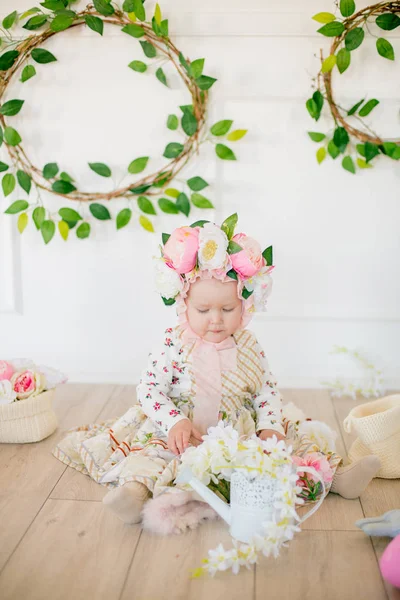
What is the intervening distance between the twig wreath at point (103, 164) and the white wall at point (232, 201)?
0.17 feet

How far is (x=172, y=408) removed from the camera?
208 centimetres

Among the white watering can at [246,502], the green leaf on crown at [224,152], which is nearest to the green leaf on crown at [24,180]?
the green leaf on crown at [224,152]

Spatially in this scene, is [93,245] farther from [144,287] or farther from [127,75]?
[127,75]

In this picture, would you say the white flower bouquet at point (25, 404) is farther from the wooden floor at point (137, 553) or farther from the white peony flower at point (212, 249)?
the white peony flower at point (212, 249)

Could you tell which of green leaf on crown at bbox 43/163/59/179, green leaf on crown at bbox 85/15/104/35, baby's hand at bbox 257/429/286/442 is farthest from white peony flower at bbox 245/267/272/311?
green leaf on crown at bbox 85/15/104/35

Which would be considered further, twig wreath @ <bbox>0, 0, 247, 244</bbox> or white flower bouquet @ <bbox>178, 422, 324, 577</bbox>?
twig wreath @ <bbox>0, 0, 247, 244</bbox>

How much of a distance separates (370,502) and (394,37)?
1.84 metres

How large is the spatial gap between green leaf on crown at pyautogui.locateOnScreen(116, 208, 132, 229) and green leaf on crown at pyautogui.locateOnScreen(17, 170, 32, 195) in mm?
394

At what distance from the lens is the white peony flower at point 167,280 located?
206 centimetres

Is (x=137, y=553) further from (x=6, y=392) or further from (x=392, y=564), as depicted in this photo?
(x=6, y=392)

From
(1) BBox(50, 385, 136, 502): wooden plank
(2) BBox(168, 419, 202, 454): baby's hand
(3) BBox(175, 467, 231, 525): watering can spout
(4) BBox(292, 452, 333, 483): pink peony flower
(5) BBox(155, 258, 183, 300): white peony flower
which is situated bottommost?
(1) BBox(50, 385, 136, 502): wooden plank

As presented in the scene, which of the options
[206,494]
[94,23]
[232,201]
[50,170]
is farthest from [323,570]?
[94,23]

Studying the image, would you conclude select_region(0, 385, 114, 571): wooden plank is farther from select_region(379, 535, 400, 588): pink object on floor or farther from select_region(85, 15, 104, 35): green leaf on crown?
select_region(85, 15, 104, 35): green leaf on crown

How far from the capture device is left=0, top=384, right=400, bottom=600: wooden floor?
1.53 meters
